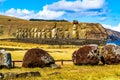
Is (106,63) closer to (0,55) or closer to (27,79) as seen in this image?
(0,55)

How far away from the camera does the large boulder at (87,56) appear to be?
147 feet

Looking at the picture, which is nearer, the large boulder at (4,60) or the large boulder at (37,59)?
the large boulder at (4,60)

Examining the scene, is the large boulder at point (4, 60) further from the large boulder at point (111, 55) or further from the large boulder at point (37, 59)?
the large boulder at point (111, 55)

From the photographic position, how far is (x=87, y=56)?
44.8 metres

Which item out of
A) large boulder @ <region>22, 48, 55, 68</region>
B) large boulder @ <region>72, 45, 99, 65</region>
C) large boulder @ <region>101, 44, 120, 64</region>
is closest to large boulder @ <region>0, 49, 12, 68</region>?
large boulder @ <region>22, 48, 55, 68</region>

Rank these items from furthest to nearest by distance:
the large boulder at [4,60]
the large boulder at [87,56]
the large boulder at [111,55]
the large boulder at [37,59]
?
1. the large boulder at [111,55]
2. the large boulder at [87,56]
3. the large boulder at [37,59]
4. the large boulder at [4,60]

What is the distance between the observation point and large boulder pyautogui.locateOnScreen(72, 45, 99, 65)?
1763 inches

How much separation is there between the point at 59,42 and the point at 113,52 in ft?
343

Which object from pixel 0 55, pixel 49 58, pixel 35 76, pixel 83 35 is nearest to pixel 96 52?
pixel 49 58

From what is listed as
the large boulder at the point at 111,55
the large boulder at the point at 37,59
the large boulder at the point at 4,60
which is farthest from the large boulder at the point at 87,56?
the large boulder at the point at 4,60

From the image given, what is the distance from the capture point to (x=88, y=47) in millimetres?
45625

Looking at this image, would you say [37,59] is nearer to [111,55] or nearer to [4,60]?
[4,60]

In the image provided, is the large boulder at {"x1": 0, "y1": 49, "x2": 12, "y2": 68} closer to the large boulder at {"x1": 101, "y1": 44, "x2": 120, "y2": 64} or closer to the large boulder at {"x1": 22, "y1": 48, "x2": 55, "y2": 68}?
the large boulder at {"x1": 22, "y1": 48, "x2": 55, "y2": 68}

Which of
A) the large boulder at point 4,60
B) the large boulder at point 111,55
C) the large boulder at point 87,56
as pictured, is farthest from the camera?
the large boulder at point 111,55
